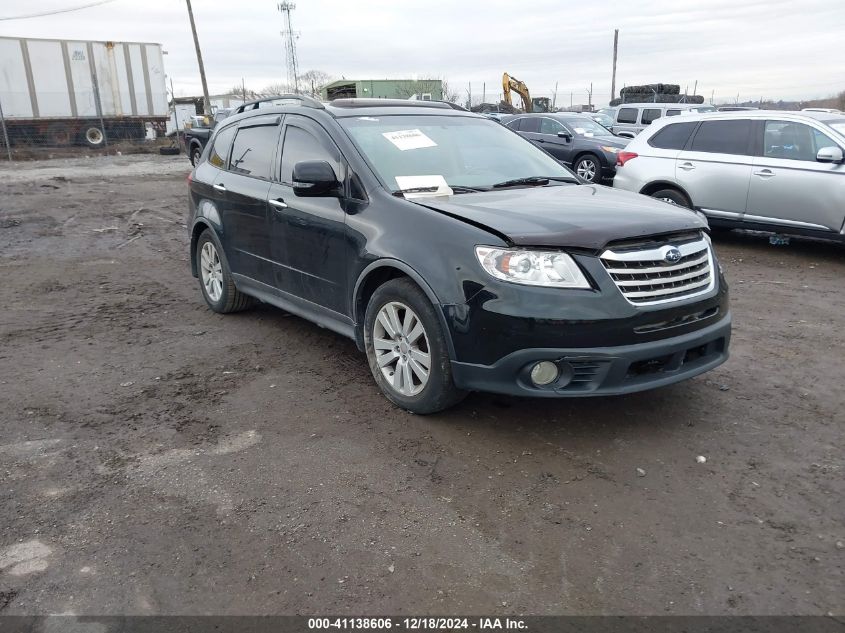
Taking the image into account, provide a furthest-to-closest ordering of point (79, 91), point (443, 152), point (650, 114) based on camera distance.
A: point (79, 91), point (650, 114), point (443, 152)

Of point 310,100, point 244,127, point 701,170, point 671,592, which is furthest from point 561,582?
point 701,170

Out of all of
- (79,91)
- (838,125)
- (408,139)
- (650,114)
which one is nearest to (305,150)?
(408,139)

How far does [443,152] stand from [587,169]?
10.7m

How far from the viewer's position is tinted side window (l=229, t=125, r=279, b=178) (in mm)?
5234

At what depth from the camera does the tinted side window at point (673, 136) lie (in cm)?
899

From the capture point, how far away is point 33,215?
12148mm

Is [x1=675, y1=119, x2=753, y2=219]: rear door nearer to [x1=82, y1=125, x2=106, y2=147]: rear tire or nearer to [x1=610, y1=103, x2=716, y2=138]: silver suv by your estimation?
[x1=610, y1=103, x2=716, y2=138]: silver suv

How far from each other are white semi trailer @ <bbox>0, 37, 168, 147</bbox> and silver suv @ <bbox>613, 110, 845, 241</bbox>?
26.7m

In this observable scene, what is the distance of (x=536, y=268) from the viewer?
341 cm

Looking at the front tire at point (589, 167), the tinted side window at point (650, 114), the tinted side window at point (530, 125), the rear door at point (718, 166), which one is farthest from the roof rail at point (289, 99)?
the tinted side window at point (650, 114)

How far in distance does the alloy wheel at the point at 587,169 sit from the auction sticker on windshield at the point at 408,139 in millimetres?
10428

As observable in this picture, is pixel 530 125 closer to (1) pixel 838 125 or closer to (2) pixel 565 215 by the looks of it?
(1) pixel 838 125

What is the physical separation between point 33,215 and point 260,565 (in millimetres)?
→ 11638

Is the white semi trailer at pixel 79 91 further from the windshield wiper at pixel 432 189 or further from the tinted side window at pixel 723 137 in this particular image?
the windshield wiper at pixel 432 189
